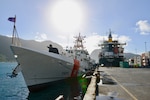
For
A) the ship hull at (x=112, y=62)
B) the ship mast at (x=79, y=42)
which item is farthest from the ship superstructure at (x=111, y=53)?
the ship mast at (x=79, y=42)

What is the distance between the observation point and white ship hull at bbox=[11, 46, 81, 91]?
1947 cm

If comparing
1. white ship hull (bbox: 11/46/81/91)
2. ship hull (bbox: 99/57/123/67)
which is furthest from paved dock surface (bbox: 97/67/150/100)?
ship hull (bbox: 99/57/123/67)

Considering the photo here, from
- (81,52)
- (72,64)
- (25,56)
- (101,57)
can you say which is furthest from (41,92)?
(101,57)

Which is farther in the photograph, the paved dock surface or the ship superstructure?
the ship superstructure

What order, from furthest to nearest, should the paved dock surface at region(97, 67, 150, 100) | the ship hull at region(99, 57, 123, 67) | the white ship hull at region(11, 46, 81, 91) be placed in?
1. the ship hull at region(99, 57, 123, 67)
2. the white ship hull at region(11, 46, 81, 91)
3. the paved dock surface at region(97, 67, 150, 100)

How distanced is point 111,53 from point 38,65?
231 feet

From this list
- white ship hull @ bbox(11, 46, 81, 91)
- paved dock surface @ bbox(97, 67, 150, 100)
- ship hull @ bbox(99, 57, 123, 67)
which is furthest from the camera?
ship hull @ bbox(99, 57, 123, 67)

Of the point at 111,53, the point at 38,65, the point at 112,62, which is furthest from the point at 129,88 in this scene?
the point at 111,53

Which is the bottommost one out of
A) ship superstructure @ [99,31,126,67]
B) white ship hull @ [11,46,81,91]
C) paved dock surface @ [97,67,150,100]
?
paved dock surface @ [97,67,150,100]

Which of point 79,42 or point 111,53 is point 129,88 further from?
point 111,53

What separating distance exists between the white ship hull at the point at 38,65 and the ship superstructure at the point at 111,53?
214 feet

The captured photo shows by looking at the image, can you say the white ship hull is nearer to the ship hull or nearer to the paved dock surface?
the paved dock surface

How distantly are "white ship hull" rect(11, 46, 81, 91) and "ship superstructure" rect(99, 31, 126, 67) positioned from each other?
65373 mm

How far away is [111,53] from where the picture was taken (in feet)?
286
